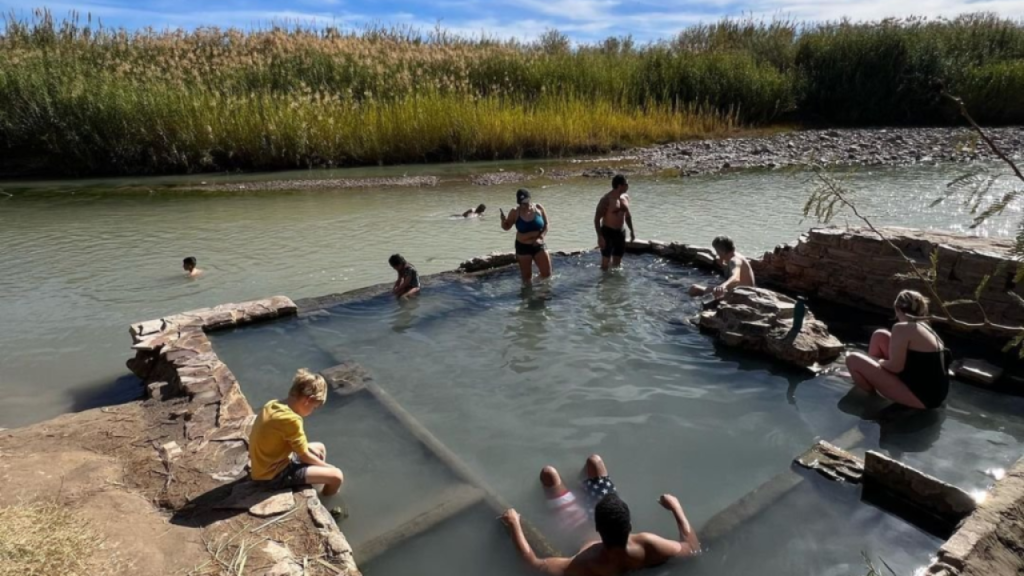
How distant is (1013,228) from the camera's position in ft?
32.2

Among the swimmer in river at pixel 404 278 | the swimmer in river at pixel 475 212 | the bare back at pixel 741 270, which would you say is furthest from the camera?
Result: the swimmer in river at pixel 475 212

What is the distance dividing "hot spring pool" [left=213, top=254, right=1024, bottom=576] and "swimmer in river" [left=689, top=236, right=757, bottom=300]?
0.40 m

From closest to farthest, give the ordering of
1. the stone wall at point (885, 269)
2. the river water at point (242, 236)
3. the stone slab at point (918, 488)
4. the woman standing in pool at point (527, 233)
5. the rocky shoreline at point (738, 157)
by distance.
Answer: the stone slab at point (918, 488) < the stone wall at point (885, 269) < the river water at point (242, 236) < the woman standing in pool at point (527, 233) < the rocky shoreline at point (738, 157)

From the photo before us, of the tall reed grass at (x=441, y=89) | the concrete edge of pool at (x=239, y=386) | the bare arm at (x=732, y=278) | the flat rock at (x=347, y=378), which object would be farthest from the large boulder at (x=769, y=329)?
the tall reed grass at (x=441, y=89)

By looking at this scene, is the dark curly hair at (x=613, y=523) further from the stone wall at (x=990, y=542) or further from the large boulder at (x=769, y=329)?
the large boulder at (x=769, y=329)

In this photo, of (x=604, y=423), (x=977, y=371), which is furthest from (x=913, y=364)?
(x=604, y=423)

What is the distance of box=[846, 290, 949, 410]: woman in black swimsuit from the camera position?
4797 mm

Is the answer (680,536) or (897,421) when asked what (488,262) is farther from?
(680,536)

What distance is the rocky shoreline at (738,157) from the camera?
15.4 m

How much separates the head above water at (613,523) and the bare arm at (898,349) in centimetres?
297

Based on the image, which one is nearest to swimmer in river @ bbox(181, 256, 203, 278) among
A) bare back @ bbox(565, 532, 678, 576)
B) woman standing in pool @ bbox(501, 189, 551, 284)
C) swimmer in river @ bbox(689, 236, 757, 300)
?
woman standing in pool @ bbox(501, 189, 551, 284)

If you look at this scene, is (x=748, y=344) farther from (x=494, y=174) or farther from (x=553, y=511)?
(x=494, y=174)

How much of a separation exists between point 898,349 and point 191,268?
27.5 feet

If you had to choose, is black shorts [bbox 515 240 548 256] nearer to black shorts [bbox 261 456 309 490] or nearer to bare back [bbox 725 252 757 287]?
bare back [bbox 725 252 757 287]
